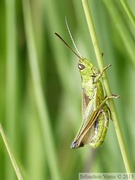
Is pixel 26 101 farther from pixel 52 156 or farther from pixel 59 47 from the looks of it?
pixel 52 156

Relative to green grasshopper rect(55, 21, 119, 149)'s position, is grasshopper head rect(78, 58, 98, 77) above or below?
above

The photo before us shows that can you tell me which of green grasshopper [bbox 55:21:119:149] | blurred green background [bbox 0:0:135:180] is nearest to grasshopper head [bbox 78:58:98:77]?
green grasshopper [bbox 55:21:119:149]

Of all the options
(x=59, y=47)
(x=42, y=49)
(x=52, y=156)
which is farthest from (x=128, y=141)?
(x=42, y=49)

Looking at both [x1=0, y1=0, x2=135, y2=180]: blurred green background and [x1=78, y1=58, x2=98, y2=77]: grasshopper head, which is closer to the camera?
[x1=78, y1=58, x2=98, y2=77]: grasshopper head

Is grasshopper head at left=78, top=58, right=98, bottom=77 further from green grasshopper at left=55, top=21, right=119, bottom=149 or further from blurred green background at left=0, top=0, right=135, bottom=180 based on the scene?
blurred green background at left=0, top=0, right=135, bottom=180

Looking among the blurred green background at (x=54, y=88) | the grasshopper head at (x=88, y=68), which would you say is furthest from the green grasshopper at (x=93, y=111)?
the blurred green background at (x=54, y=88)

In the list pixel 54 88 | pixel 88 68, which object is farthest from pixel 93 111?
pixel 54 88
